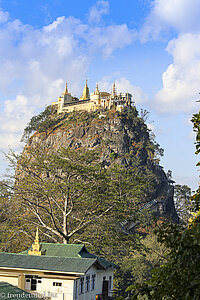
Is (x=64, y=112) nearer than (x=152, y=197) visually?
No

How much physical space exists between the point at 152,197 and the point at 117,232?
5571 centimetres

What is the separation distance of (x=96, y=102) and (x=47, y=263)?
86.7 metres

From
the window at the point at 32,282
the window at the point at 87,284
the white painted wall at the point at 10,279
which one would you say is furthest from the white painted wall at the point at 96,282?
the white painted wall at the point at 10,279

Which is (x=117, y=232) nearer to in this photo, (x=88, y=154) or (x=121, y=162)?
(x=88, y=154)

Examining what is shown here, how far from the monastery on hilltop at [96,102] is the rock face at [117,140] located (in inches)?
179

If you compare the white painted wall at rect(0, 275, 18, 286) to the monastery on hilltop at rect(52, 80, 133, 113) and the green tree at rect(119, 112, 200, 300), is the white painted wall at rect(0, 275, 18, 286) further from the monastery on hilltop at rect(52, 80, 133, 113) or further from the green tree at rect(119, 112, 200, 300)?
the monastery on hilltop at rect(52, 80, 133, 113)

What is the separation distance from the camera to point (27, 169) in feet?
93.5

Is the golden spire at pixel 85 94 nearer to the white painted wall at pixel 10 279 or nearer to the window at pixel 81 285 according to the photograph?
the window at pixel 81 285

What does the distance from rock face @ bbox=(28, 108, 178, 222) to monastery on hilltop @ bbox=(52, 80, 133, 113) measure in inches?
179

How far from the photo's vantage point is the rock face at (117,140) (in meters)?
83.1

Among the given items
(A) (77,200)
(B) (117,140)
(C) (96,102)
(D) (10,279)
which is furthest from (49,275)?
(C) (96,102)

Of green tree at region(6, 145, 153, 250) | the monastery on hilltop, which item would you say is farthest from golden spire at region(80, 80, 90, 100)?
green tree at region(6, 145, 153, 250)

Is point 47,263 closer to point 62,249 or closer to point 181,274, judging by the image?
point 62,249

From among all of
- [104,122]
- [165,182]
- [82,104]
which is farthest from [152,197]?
[82,104]
